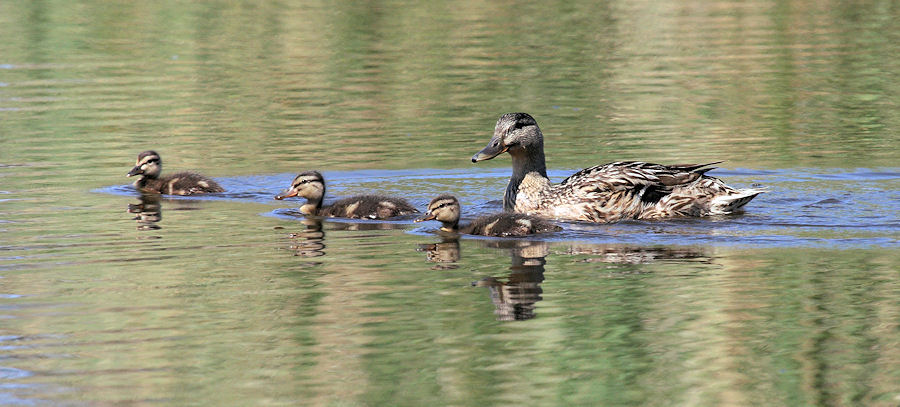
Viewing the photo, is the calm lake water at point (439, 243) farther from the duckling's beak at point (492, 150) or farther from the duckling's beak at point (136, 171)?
the duckling's beak at point (492, 150)

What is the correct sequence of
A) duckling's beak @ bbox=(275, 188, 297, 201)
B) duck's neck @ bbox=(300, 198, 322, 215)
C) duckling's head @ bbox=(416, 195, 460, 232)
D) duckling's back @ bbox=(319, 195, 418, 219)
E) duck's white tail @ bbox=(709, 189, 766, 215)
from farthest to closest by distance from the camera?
duck's neck @ bbox=(300, 198, 322, 215) < duckling's beak @ bbox=(275, 188, 297, 201) < duckling's back @ bbox=(319, 195, 418, 219) < duck's white tail @ bbox=(709, 189, 766, 215) < duckling's head @ bbox=(416, 195, 460, 232)

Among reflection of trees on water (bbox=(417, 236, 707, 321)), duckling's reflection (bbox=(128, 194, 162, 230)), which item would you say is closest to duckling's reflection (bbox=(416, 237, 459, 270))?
reflection of trees on water (bbox=(417, 236, 707, 321))

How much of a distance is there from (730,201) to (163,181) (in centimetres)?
554

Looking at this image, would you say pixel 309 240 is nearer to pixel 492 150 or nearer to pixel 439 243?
pixel 439 243

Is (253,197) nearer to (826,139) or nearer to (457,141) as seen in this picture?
(457,141)

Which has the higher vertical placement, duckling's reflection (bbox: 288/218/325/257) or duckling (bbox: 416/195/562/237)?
duckling (bbox: 416/195/562/237)

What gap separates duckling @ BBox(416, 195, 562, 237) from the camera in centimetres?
1041

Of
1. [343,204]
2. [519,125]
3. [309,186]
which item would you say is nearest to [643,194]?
[519,125]

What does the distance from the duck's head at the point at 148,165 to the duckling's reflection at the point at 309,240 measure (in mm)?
2462

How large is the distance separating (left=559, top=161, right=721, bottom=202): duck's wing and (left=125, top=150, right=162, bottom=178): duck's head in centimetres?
443

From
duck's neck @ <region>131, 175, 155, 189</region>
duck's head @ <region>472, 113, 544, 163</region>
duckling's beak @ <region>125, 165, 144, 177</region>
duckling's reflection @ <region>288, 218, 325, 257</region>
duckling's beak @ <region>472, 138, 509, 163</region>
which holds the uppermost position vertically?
duck's head @ <region>472, 113, 544, 163</region>

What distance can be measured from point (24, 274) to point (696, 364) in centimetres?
474

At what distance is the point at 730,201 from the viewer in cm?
1119

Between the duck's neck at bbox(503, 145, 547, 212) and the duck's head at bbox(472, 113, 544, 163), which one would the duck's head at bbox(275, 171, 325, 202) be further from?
the duck's neck at bbox(503, 145, 547, 212)
